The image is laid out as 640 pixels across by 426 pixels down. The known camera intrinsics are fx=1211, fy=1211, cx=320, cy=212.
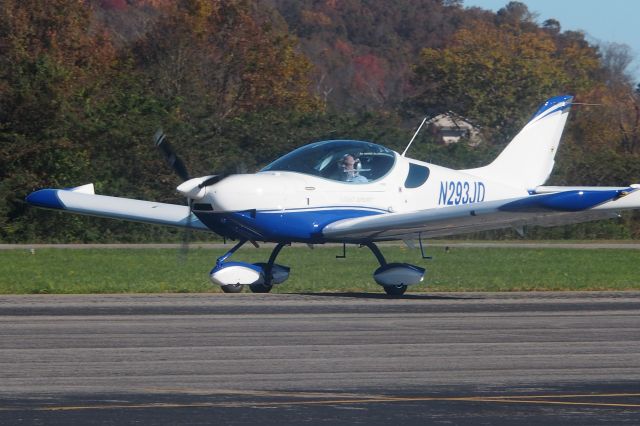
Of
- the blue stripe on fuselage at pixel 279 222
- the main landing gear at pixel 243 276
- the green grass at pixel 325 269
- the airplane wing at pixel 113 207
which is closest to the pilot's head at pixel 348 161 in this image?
the blue stripe on fuselage at pixel 279 222

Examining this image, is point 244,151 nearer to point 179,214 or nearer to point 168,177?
point 168,177

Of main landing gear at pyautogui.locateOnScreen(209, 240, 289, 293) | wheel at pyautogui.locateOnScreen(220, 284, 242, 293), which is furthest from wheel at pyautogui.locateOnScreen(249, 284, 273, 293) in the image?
wheel at pyautogui.locateOnScreen(220, 284, 242, 293)

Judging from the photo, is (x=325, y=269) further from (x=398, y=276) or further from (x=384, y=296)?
(x=398, y=276)

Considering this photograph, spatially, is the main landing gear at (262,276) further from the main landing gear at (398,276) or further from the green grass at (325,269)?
the green grass at (325,269)

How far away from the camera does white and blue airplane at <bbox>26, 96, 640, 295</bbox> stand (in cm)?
1667

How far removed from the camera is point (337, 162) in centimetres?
1784

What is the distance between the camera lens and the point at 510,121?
187ft

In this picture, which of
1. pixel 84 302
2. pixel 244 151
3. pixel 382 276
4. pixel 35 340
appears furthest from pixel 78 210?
pixel 244 151

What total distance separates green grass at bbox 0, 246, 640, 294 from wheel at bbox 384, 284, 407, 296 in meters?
1.49

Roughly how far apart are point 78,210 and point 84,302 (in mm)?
4130

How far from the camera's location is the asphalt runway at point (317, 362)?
836cm

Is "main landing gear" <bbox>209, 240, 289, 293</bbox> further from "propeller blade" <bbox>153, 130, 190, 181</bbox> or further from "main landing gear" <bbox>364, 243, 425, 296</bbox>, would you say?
"main landing gear" <bbox>364, 243, 425, 296</bbox>

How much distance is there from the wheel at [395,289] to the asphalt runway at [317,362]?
1.28 m

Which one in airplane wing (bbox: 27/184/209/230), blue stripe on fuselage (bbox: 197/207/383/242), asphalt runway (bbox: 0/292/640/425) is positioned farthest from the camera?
airplane wing (bbox: 27/184/209/230)
